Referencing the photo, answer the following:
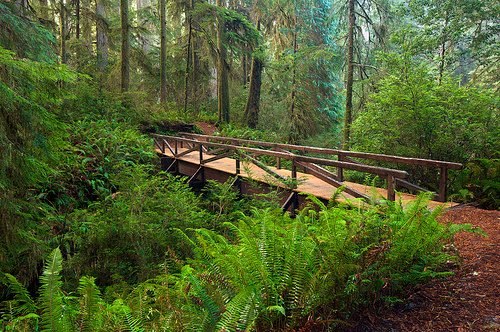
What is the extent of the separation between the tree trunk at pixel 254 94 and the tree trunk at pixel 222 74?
51.4 inches

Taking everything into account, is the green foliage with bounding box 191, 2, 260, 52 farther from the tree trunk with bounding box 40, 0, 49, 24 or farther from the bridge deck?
the bridge deck

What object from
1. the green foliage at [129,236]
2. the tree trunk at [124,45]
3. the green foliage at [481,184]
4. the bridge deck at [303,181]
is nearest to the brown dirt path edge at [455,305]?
the bridge deck at [303,181]

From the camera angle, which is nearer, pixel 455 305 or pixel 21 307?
pixel 21 307

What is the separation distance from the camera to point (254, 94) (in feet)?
69.6

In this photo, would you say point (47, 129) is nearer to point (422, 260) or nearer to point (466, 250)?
point (422, 260)

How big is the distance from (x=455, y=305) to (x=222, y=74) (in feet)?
60.6

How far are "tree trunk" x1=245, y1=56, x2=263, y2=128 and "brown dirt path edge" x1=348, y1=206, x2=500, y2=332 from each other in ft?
58.7

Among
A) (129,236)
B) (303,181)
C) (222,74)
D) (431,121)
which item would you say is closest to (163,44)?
(222,74)

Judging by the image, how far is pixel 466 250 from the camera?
155 inches

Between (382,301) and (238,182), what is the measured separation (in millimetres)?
7357

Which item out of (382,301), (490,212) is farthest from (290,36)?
(382,301)

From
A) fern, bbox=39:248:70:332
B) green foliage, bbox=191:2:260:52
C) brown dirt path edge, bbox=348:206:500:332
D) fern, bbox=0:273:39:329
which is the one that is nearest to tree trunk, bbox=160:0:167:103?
green foliage, bbox=191:2:260:52

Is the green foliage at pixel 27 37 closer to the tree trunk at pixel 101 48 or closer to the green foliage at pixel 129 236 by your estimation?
the green foliage at pixel 129 236

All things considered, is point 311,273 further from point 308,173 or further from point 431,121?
point 431,121
